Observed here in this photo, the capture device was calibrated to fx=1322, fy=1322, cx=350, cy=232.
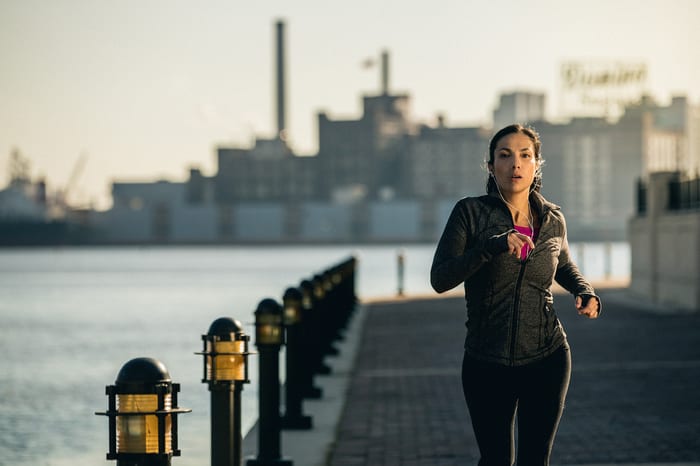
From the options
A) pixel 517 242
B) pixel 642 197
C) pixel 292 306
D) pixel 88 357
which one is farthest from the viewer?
pixel 642 197

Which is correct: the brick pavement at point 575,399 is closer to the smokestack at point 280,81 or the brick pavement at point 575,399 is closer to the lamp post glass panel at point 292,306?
the lamp post glass panel at point 292,306

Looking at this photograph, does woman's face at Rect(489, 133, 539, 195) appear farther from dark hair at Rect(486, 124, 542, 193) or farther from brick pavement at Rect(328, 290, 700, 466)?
brick pavement at Rect(328, 290, 700, 466)

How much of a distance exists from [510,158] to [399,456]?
13.1 ft

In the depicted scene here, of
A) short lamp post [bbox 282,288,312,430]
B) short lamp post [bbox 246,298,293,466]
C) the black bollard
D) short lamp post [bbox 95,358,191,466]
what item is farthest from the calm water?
short lamp post [bbox 95,358,191,466]

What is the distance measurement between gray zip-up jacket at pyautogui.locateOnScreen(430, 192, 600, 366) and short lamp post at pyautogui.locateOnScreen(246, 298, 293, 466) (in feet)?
11.7

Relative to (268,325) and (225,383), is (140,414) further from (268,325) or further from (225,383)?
(268,325)

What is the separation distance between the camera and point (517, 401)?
4.91 m

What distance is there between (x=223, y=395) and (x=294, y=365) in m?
4.09

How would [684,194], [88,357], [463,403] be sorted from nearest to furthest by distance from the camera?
1. [463,403]
2. [88,357]
3. [684,194]

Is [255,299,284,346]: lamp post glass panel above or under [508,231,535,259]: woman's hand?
under

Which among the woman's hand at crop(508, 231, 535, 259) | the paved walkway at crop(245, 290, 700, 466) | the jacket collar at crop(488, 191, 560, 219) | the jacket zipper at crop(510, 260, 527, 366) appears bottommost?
the paved walkway at crop(245, 290, 700, 466)

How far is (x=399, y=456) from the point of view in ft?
27.8

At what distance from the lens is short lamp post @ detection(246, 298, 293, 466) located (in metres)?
8.30

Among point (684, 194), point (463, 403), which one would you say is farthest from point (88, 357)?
point (684, 194)
